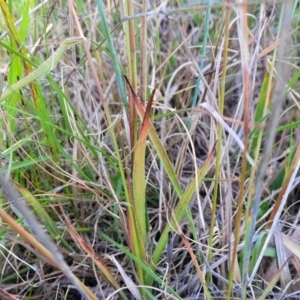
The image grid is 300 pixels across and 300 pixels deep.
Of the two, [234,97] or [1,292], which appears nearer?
[1,292]

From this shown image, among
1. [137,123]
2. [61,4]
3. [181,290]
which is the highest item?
[61,4]

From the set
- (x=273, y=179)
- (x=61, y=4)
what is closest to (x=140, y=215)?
(x=273, y=179)

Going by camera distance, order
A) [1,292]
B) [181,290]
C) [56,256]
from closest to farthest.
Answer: [56,256], [1,292], [181,290]

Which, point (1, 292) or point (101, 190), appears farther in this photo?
point (101, 190)

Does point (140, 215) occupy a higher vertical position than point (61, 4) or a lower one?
lower

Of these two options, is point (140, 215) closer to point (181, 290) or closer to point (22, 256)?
point (181, 290)

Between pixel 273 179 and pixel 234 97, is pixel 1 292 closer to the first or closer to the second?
pixel 273 179

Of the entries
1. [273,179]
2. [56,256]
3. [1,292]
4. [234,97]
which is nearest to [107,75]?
[234,97]

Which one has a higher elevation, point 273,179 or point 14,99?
point 14,99

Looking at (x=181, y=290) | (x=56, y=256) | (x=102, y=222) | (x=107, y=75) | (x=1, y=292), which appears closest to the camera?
(x=56, y=256)
